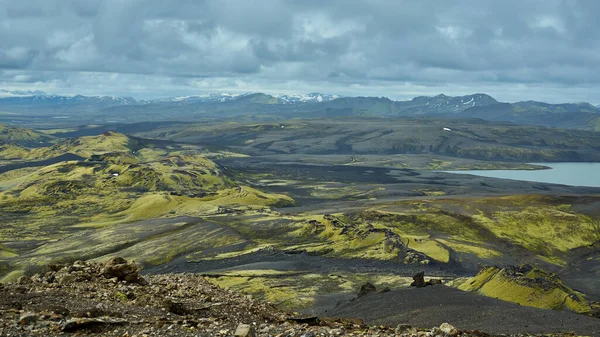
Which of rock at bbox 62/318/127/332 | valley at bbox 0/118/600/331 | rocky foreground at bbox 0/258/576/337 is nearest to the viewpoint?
rock at bbox 62/318/127/332

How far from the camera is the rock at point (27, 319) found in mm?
19484

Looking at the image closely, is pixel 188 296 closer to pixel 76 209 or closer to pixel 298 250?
pixel 298 250

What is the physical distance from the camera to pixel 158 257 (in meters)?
108

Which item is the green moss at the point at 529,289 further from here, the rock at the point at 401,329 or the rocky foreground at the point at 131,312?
the rock at the point at 401,329

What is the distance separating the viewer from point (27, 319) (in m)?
19.6

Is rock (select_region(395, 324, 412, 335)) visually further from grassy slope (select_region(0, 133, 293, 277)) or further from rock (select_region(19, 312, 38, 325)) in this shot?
grassy slope (select_region(0, 133, 293, 277))

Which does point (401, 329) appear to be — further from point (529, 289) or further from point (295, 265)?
point (295, 265)

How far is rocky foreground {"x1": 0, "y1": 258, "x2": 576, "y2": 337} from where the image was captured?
790 inches

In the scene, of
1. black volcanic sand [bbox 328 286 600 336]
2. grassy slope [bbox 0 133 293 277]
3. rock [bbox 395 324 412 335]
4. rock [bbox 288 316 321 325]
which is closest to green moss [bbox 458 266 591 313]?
black volcanic sand [bbox 328 286 600 336]

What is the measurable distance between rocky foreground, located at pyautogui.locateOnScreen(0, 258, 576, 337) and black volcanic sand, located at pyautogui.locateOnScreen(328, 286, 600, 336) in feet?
33.8

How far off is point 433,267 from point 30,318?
8612 cm

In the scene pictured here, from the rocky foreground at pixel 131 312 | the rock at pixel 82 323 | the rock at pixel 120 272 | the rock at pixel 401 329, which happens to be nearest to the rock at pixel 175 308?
the rocky foreground at pixel 131 312

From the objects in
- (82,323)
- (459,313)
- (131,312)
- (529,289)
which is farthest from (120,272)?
(529,289)

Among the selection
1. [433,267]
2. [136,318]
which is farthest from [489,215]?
[136,318]
